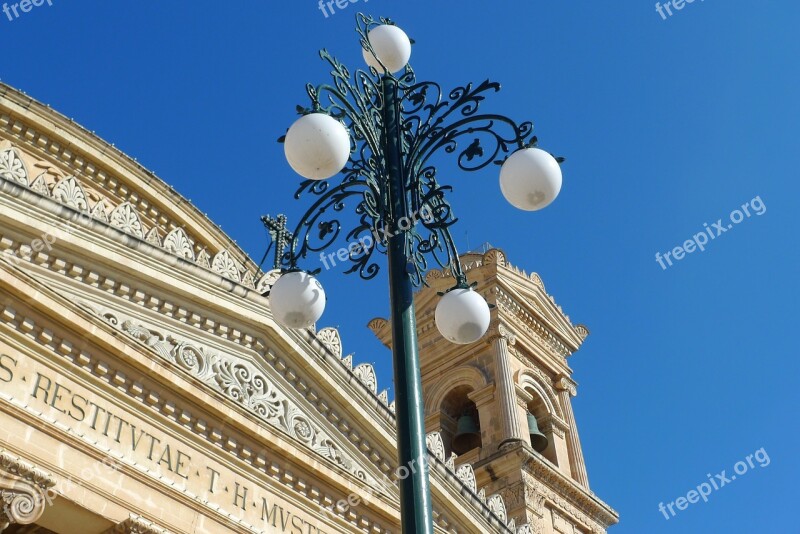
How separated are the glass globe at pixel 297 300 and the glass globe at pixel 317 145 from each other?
657 millimetres

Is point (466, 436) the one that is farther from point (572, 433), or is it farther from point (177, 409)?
point (177, 409)

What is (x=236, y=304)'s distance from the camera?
1151 centimetres

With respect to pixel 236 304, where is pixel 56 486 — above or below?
below

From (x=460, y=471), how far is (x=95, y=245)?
6.43 m

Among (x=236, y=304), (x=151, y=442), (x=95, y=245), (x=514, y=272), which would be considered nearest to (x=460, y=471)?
(x=236, y=304)

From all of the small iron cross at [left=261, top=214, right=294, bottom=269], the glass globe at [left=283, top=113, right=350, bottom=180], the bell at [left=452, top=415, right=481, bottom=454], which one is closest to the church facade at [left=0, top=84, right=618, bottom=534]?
the small iron cross at [left=261, top=214, right=294, bottom=269]

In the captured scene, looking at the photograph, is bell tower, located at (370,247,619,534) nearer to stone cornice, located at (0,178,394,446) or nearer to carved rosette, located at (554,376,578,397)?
carved rosette, located at (554,376,578,397)

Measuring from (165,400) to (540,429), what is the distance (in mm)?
12109

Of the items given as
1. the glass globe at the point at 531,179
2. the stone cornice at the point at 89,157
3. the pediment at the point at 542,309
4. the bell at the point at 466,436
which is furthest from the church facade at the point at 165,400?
the pediment at the point at 542,309

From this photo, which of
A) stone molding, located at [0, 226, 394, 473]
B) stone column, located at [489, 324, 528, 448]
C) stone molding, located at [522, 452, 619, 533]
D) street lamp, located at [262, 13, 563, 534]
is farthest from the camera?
stone column, located at [489, 324, 528, 448]

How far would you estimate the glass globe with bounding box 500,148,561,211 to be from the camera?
568 centimetres

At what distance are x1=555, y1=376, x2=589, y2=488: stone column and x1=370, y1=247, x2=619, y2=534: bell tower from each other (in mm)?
24

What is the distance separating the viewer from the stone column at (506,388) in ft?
61.8

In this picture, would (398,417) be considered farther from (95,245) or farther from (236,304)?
(236,304)
